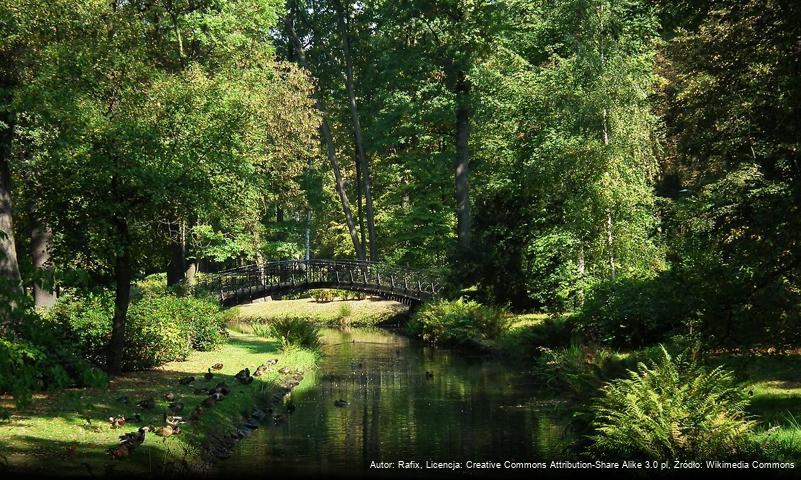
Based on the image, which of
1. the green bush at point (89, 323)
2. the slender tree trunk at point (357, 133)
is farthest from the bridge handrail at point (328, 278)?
the green bush at point (89, 323)

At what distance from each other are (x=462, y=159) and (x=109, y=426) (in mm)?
27681

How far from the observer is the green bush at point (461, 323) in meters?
29.6

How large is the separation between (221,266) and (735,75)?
143ft

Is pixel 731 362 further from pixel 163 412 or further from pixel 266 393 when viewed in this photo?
pixel 163 412

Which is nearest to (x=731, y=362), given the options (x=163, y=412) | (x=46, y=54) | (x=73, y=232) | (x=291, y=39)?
(x=163, y=412)

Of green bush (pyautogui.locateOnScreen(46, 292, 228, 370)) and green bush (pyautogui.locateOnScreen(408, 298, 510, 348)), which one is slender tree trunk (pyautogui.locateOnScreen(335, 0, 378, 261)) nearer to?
green bush (pyautogui.locateOnScreen(408, 298, 510, 348))

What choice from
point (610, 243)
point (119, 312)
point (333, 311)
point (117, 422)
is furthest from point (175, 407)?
point (333, 311)

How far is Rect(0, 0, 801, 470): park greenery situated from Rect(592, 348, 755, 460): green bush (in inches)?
1.6

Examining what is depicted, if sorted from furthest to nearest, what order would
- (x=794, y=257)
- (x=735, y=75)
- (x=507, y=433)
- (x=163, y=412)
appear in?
1. (x=507, y=433)
2. (x=163, y=412)
3. (x=735, y=75)
4. (x=794, y=257)

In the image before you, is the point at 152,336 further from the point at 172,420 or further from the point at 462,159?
the point at 462,159

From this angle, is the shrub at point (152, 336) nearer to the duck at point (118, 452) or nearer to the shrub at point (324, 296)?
the duck at point (118, 452)

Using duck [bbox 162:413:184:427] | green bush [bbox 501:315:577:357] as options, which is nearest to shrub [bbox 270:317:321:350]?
green bush [bbox 501:315:577:357]

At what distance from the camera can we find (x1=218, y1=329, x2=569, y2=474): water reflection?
42.6ft

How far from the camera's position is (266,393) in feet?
59.0
